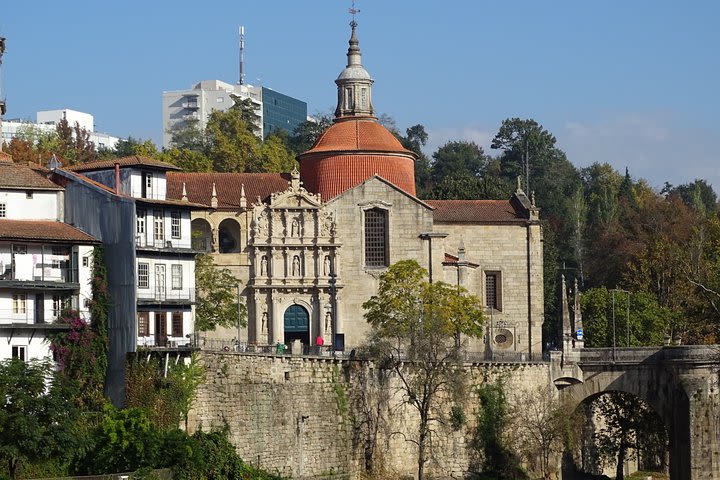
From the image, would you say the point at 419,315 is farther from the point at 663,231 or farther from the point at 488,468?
the point at 663,231

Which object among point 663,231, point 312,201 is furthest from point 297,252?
point 663,231

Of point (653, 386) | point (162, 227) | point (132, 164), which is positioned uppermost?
point (132, 164)

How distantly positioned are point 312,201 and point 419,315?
19117 millimetres

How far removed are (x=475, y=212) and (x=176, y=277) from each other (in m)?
40.5

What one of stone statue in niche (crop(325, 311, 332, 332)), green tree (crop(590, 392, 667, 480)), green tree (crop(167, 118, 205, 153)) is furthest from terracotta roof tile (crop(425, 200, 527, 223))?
green tree (crop(167, 118, 205, 153))

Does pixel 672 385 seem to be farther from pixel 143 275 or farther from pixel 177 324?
pixel 143 275

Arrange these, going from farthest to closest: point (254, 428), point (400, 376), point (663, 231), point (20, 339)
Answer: point (663, 231)
point (400, 376)
point (254, 428)
point (20, 339)

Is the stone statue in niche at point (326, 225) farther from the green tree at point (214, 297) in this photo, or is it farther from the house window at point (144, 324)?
the house window at point (144, 324)

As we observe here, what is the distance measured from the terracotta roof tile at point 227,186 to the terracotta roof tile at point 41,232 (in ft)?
110

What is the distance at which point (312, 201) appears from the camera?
113250mm

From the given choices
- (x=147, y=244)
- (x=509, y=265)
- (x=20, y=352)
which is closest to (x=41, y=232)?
(x=147, y=244)

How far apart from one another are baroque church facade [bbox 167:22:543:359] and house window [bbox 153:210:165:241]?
2577 centimetres

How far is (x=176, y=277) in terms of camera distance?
81438mm

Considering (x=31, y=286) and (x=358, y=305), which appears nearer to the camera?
(x=31, y=286)
